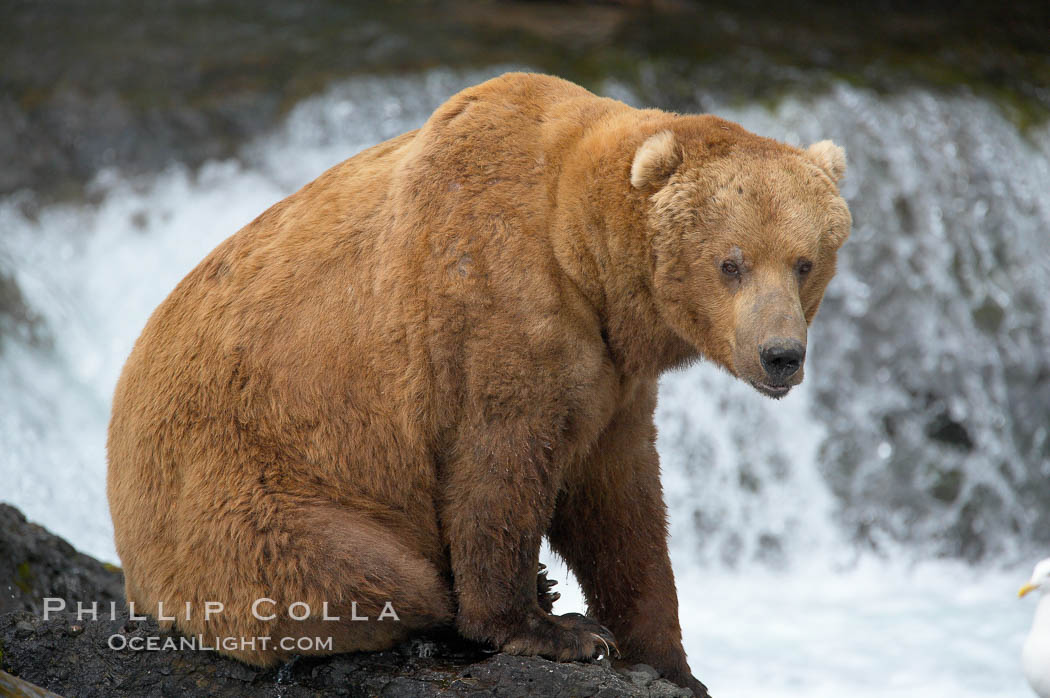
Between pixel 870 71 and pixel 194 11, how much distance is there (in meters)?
8.55

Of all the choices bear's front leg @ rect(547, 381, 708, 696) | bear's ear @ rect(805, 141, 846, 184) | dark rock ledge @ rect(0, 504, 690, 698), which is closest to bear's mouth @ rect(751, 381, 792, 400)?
bear's front leg @ rect(547, 381, 708, 696)

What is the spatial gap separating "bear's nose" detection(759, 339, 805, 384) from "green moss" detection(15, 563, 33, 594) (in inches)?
161

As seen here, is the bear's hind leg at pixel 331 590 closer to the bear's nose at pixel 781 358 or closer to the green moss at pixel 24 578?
the bear's nose at pixel 781 358

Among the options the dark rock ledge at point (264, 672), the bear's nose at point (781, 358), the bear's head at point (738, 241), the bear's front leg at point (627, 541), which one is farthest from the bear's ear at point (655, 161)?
the dark rock ledge at point (264, 672)

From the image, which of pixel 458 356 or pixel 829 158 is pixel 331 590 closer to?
pixel 458 356

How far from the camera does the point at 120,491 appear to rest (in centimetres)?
484

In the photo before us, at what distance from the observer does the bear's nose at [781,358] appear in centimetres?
394

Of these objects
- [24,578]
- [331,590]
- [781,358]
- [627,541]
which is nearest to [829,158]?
[781,358]

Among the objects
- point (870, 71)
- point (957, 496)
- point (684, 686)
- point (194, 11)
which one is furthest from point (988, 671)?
point (194, 11)

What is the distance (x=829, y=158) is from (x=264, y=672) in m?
2.93

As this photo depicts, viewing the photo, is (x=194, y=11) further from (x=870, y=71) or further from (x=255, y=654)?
(x=255, y=654)

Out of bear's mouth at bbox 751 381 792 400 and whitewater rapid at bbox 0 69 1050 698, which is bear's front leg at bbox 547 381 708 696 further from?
whitewater rapid at bbox 0 69 1050 698

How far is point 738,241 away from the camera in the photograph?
409 centimetres

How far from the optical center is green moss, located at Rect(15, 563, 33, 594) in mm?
6000
